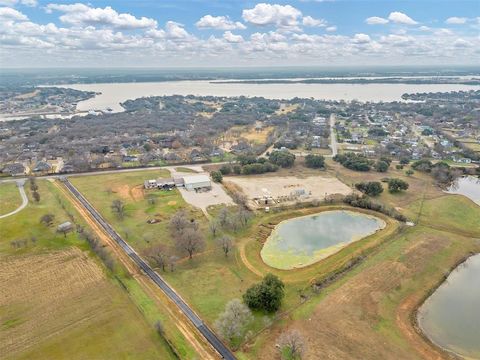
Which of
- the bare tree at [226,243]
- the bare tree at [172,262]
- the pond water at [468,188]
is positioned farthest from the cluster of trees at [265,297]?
the pond water at [468,188]

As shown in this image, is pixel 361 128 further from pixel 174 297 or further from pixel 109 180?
pixel 174 297

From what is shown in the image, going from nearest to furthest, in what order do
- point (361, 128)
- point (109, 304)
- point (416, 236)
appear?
point (109, 304), point (416, 236), point (361, 128)

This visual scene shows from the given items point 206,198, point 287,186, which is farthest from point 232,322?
point 287,186

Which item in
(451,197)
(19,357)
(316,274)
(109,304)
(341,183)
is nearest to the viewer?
(19,357)

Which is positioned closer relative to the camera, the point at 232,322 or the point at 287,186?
the point at 232,322

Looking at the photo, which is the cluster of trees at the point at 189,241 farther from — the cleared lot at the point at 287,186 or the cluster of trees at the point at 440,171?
the cluster of trees at the point at 440,171

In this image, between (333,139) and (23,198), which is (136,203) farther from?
(333,139)

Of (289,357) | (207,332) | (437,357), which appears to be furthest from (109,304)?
(437,357)
